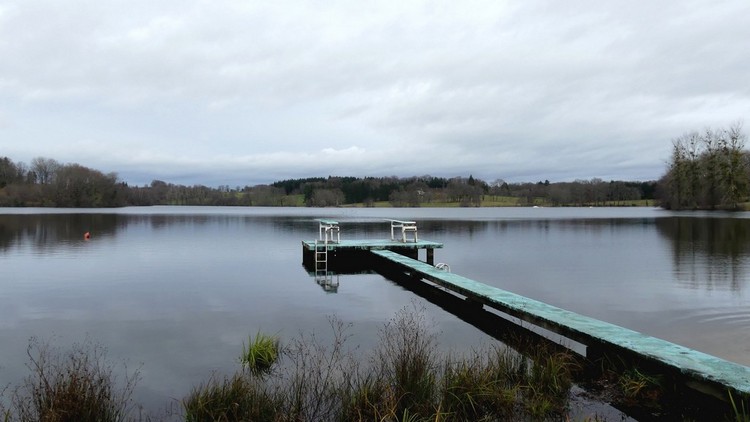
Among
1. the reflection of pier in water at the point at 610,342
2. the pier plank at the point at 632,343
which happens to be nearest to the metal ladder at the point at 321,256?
the reflection of pier in water at the point at 610,342

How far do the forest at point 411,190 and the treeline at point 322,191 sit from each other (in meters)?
0.22

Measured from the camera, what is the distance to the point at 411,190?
157250 millimetres

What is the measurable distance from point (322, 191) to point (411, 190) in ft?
92.5

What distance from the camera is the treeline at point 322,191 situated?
113 metres

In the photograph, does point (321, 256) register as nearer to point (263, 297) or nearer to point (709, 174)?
point (263, 297)

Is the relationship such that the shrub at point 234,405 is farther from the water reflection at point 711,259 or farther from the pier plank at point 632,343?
the water reflection at point 711,259

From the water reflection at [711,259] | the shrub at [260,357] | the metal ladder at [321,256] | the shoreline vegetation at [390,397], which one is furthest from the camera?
the metal ladder at [321,256]

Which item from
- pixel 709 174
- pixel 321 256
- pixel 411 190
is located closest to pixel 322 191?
pixel 411 190

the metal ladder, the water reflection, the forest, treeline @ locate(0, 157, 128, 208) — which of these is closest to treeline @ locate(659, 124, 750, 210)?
the forest

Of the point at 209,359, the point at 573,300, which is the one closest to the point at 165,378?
the point at 209,359

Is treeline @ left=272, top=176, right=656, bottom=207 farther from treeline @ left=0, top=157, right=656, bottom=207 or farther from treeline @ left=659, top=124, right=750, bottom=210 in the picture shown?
treeline @ left=659, top=124, right=750, bottom=210

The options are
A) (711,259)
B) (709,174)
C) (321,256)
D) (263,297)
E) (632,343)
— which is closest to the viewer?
(632,343)

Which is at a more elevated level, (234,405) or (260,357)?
(234,405)

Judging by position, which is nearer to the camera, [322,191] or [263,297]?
[263,297]
